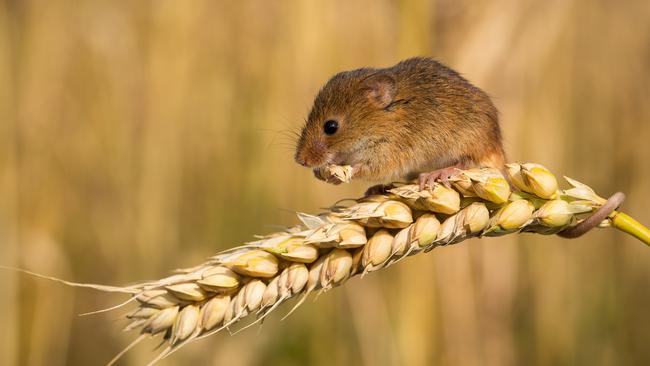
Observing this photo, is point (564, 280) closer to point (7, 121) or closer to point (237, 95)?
point (237, 95)

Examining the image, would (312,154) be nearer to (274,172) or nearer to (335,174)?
(335,174)

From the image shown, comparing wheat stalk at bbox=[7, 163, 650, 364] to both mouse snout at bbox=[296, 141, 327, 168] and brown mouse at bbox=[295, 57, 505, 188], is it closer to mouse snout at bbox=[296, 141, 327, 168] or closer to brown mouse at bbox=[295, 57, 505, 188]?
brown mouse at bbox=[295, 57, 505, 188]

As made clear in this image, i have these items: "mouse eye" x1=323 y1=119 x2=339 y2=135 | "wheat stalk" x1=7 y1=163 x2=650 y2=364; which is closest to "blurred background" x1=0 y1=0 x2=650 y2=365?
"mouse eye" x1=323 y1=119 x2=339 y2=135

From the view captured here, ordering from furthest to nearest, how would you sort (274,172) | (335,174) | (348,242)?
(274,172), (335,174), (348,242)

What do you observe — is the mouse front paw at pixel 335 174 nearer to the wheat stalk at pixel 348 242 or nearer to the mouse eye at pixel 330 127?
the mouse eye at pixel 330 127

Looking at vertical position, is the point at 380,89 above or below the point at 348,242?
above

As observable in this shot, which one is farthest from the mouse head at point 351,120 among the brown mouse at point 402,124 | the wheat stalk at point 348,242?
the wheat stalk at point 348,242

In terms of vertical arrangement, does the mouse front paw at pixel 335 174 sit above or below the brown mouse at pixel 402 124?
below

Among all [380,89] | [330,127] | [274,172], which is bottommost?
[274,172]

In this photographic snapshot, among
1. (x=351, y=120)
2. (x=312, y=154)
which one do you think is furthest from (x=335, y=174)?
(x=351, y=120)
